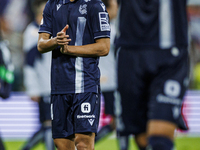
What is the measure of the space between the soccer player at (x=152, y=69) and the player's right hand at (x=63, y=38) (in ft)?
1.49

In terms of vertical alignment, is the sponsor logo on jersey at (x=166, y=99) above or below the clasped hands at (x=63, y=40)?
below

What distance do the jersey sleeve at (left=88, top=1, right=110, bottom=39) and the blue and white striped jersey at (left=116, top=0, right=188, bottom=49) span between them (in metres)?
0.55

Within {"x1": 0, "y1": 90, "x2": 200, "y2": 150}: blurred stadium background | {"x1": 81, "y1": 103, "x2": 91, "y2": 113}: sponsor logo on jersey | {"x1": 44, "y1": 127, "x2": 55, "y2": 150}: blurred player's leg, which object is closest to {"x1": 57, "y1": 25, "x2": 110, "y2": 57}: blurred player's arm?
{"x1": 81, "y1": 103, "x2": 91, "y2": 113}: sponsor logo on jersey

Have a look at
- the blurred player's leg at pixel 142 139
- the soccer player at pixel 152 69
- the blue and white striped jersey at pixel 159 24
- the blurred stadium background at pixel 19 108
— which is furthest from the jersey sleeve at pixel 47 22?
the blurred stadium background at pixel 19 108

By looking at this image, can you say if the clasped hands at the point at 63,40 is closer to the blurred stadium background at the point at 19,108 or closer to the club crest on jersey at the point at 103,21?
the club crest on jersey at the point at 103,21

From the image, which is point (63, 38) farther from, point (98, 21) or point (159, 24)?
point (159, 24)

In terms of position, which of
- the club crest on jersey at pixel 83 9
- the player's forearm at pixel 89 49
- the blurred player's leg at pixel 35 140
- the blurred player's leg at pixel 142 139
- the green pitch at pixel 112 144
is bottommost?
the green pitch at pixel 112 144

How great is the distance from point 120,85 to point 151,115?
309mm

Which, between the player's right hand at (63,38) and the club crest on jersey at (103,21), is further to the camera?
the club crest on jersey at (103,21)

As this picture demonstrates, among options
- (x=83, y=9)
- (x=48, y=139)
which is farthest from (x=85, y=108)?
(x=48, y=139)

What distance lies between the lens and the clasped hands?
2854 millimetres

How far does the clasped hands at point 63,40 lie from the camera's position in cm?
285

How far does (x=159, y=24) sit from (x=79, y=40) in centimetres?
82

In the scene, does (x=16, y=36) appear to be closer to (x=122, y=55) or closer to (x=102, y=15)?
(x=102, y=15)
